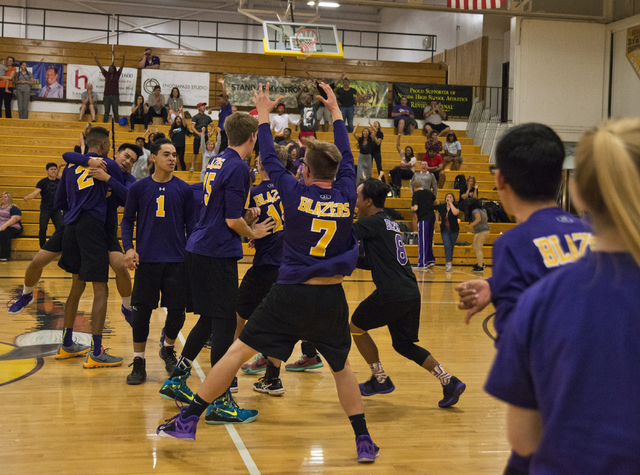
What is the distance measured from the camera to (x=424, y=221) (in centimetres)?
1328

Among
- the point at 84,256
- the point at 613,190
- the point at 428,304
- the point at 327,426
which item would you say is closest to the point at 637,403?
the point at 613,190

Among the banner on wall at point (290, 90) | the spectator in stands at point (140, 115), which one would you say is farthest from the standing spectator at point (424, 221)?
the spectator in stands at point (140, 115)

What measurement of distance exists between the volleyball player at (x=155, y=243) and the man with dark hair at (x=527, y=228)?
10.7ft

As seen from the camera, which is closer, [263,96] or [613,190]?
[613,190]

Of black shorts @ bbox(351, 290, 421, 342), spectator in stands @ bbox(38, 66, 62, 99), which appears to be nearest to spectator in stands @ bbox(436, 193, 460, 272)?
black shorts @ bbox(351, 290, 421, 342)

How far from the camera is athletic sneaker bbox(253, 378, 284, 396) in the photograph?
4.64 m

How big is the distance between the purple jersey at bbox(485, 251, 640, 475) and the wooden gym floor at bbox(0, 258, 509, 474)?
7.54ft

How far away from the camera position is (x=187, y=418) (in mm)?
3371

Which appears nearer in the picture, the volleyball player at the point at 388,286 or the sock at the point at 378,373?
the volleyball player at the point at 388,286

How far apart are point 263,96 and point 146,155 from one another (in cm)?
1131

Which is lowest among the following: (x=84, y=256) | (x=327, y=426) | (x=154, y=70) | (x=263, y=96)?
(x=327, y=426)

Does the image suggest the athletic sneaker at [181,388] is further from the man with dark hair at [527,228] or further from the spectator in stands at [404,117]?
the spectator in stands at [404,117]

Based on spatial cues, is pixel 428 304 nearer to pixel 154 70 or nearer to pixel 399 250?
pixel 399 250

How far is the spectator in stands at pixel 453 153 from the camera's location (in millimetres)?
17219
